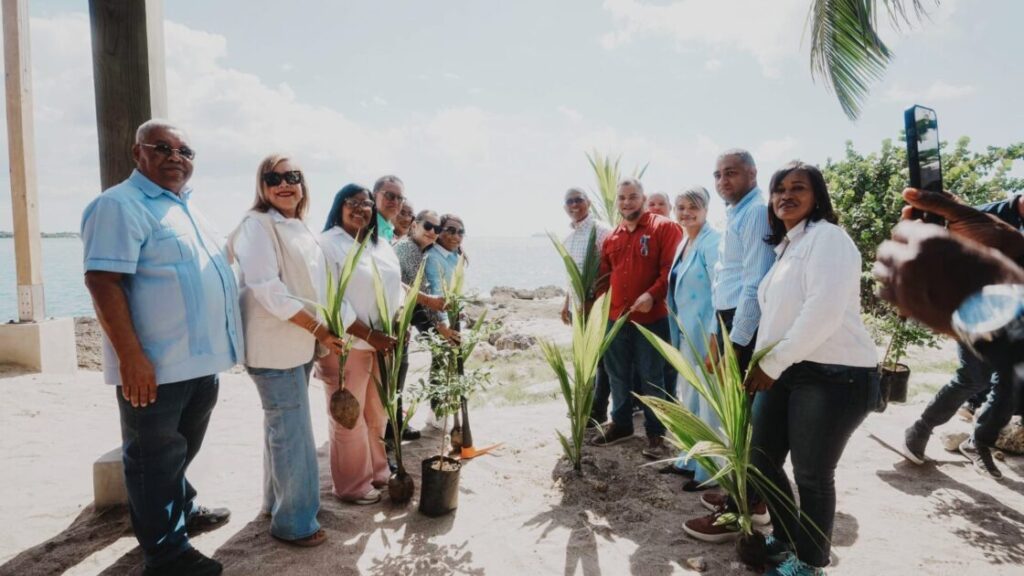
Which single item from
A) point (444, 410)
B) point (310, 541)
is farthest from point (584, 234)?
point (310, 541)

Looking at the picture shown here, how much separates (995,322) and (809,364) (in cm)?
136

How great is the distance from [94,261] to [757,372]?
2.70 m

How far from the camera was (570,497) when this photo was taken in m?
3.33

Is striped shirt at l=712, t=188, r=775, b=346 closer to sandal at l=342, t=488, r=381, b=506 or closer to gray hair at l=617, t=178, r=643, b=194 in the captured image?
gray hair at l=617, t=178, r=643, b=194

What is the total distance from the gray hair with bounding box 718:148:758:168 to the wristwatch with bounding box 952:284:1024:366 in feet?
7.96

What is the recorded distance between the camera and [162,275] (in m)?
2.21

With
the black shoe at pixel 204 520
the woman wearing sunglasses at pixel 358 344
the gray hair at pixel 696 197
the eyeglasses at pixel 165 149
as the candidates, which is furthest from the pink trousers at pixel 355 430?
the gray hair at pixel 696 197

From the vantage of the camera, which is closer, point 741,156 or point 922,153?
point 922,153

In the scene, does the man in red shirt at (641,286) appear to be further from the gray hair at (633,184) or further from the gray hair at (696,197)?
the gray hair at (696,197)

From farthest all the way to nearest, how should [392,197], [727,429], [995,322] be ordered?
[392,197] → [727,429] → [995,322]

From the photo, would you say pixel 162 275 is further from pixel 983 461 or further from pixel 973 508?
pixel 983 461

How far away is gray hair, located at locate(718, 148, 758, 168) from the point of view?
3148 mm

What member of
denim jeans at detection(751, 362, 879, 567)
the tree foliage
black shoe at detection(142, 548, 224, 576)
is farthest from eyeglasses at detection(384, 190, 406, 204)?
the tree foliage

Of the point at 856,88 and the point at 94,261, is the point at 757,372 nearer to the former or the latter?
the point at 94,261
